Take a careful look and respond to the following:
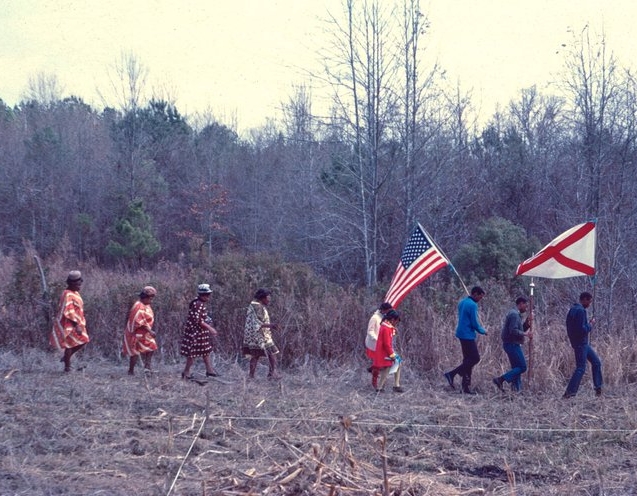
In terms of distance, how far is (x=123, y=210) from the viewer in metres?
32.9

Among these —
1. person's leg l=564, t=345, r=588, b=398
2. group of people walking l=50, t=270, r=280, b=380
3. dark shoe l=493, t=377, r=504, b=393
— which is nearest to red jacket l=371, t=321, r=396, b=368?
dark shoe l=493, t=377, r=504, b=393

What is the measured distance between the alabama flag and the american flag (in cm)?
140

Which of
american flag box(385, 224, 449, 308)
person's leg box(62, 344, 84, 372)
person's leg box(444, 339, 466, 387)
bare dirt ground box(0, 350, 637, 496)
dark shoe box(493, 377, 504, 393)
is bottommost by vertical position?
bare dirt ground box(0, 350, 637, 496)

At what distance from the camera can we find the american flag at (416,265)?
12.0m

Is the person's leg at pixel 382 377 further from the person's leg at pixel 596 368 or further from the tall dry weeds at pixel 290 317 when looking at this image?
the person's leg at pixel 596 368

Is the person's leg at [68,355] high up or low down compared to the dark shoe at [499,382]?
up

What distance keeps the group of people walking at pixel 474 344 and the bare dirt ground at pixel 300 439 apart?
0.27m

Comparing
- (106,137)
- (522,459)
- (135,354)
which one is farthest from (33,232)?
(522,459)

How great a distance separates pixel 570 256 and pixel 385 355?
3.04 meters

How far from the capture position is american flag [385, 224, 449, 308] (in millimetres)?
11953

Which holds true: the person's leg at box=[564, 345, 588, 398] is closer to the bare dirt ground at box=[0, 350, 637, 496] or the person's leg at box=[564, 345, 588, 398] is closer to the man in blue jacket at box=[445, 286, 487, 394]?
the bare dirt ground at box=[0, 350, 637, 496]

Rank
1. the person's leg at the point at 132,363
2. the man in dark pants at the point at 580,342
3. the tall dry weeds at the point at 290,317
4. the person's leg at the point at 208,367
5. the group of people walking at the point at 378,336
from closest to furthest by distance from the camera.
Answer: the man in dark pants at the point at 580,342, the group of people walking at the point at 378,336, the person's leg at the point at 208,367, the person's leg at the point at 132,363, the tall dry weeds at the point at 290,317

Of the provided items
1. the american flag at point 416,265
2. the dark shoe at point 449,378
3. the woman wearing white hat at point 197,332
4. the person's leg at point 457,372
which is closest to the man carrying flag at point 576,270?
the person's leg at point 457,372

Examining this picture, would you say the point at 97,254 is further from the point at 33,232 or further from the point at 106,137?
the point at 106,137
